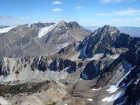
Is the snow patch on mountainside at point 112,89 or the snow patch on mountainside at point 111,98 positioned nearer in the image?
the snow patch on mountainside at point 111,98

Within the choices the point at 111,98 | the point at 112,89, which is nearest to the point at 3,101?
the point at 111,98

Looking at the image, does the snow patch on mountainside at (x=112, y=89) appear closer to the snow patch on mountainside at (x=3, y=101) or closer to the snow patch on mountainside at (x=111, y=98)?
the snow patch on mountainside at (x=111, y=98)

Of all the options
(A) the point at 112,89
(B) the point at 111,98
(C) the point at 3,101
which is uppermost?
(A) the point at 112,89

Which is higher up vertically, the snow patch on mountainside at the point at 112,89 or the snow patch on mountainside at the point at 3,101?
the snow patch on mountainside at the point at 112,89

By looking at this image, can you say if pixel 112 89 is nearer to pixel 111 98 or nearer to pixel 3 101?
pixel 111 98

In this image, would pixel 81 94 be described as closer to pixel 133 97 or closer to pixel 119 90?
pixel 119 90

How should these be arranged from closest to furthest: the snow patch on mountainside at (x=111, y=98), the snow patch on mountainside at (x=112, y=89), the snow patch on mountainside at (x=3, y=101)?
1. the snow patch on mountainside at (x=3, y=101)
2. the snow patch on mountainside at (x=111, y=98)
3. the snow patch on mountainside at (x=112, y=89)

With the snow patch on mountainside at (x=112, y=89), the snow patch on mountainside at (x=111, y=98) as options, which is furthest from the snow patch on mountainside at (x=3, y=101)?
the snow patch on mountainside at (x=112, y=89)

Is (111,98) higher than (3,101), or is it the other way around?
(111,98)

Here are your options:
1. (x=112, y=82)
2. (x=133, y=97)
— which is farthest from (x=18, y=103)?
(x=112, y=82)

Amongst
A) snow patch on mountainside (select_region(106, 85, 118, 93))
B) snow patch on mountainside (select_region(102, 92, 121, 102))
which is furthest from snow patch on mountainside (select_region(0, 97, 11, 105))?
snow patch on mountainside (select_region(106, 85, 118, 93))

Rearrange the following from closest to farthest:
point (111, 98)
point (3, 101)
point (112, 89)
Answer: point (3, 101) → point (111, 98) → point (112, 89)
